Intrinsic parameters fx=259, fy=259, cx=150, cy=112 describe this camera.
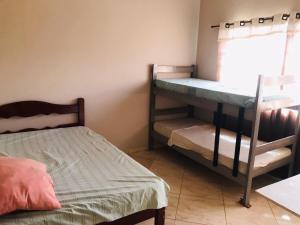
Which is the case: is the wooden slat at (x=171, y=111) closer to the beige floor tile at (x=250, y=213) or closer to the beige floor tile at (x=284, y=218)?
the beige floor tile at (x=250, y=213)

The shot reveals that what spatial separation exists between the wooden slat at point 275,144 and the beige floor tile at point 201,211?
0.60m

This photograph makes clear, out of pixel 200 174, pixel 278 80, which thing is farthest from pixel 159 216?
pixel 278 80

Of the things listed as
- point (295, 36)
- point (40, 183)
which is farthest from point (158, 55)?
point (40, 183)

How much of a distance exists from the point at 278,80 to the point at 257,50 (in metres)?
0.74

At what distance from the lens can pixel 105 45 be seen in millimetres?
2980

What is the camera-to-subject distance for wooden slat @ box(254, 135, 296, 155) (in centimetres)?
228

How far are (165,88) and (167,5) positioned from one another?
1.06 metres

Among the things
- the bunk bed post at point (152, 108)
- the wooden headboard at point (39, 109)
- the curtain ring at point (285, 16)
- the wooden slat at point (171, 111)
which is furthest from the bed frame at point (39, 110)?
the curtain ring at point (285, 16)

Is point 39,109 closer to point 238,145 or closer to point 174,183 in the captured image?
point 174,183

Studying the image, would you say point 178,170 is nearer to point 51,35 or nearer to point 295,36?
point 295,36

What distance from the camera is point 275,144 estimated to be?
241cm

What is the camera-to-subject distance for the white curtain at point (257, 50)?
8.18 feet

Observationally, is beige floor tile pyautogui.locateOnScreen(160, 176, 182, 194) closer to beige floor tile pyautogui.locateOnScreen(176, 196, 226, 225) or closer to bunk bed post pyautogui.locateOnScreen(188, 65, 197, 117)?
beige floor tile pyautogui.locateOnScreen(176, 196, 226, 225)

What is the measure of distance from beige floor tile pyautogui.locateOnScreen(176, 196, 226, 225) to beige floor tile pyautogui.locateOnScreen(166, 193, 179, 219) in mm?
35
